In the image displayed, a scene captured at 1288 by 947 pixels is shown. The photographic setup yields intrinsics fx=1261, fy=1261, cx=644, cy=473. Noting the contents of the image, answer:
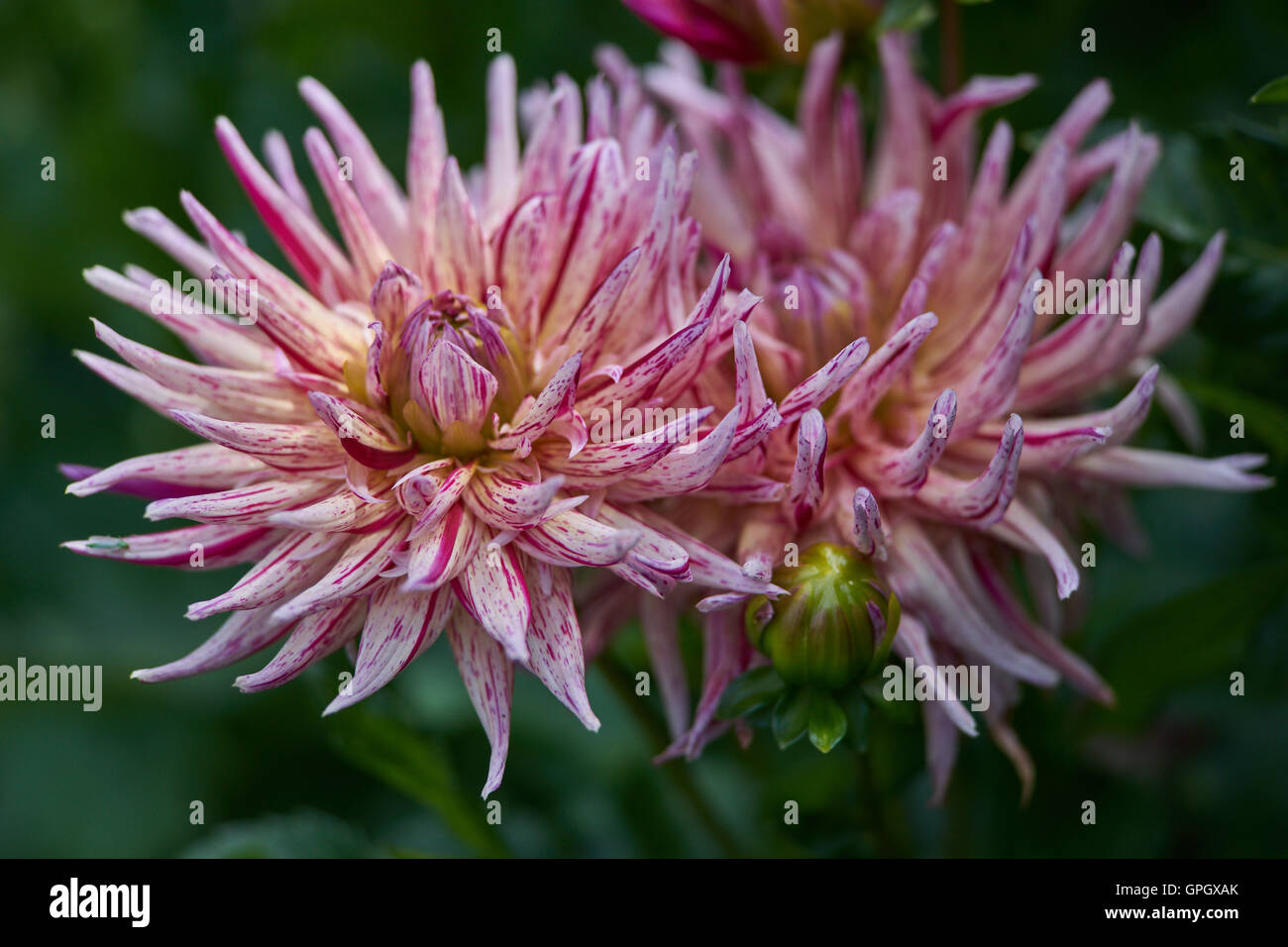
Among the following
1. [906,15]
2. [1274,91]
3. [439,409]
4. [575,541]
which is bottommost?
[575,541]

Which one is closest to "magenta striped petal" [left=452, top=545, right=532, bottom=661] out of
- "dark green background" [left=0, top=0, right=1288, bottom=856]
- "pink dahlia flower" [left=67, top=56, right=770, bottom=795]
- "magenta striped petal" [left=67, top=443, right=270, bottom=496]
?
"pink dahlia flower" [left=67, top=56, right=770, bottom=795]

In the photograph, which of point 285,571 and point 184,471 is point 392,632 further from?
point 184,471

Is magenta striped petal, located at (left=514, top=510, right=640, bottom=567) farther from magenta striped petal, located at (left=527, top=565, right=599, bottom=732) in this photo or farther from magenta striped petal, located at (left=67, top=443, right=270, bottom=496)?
magenta striped petal, located at (left=67, top=443, right=270, bottom=496)

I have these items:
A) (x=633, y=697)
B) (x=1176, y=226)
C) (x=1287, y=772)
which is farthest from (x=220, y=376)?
(x=1287, y=772)

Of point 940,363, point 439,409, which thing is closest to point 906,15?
point 940,363

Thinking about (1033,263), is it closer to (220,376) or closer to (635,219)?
(635,219)

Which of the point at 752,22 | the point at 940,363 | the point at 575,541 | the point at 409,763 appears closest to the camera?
the point at 575,541

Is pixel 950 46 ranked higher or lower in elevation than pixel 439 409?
higher
